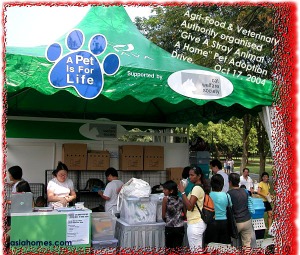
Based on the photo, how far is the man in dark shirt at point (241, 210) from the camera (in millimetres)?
4770

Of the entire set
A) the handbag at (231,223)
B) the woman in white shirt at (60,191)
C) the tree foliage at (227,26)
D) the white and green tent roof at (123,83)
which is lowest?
the handbag at (231,223)

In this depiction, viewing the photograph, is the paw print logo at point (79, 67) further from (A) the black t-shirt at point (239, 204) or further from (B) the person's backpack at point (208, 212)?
(A) the black t-shirt at point (239, 204)

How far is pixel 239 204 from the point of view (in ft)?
15.6

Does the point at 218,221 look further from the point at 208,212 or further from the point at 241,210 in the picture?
the point at 241,210

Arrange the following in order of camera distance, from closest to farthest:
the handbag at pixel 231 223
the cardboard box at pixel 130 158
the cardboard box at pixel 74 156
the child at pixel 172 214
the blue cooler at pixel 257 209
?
the handbag at pixel 231 223 → the child at pixel 172 214 → the blue cooler at pixel 257 209 → the cardboard box at pixel 74 156 → the cardboard box at pixel 130 158

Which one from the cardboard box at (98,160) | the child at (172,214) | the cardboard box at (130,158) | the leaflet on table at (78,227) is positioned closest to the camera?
the leaflet on table at (78,227)

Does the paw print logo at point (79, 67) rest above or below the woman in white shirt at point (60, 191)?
above

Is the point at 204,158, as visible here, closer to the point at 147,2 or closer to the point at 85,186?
the point at 85,186

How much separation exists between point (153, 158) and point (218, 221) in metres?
3.70

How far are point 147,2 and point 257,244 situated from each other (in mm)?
3944

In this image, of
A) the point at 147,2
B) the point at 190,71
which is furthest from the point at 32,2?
the point at 190,71

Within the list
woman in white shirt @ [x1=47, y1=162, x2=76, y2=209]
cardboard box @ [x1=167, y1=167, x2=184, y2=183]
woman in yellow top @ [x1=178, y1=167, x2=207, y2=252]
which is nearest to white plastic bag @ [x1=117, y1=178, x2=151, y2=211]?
woman in yellow top @ [x1=178, y1=167, x2=207, y2=252]

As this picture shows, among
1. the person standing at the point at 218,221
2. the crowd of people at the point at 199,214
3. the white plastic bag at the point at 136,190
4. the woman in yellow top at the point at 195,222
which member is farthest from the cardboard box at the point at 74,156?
the person standing at the point at 218,221

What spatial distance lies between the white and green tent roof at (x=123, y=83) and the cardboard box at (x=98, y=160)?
4.36ft
